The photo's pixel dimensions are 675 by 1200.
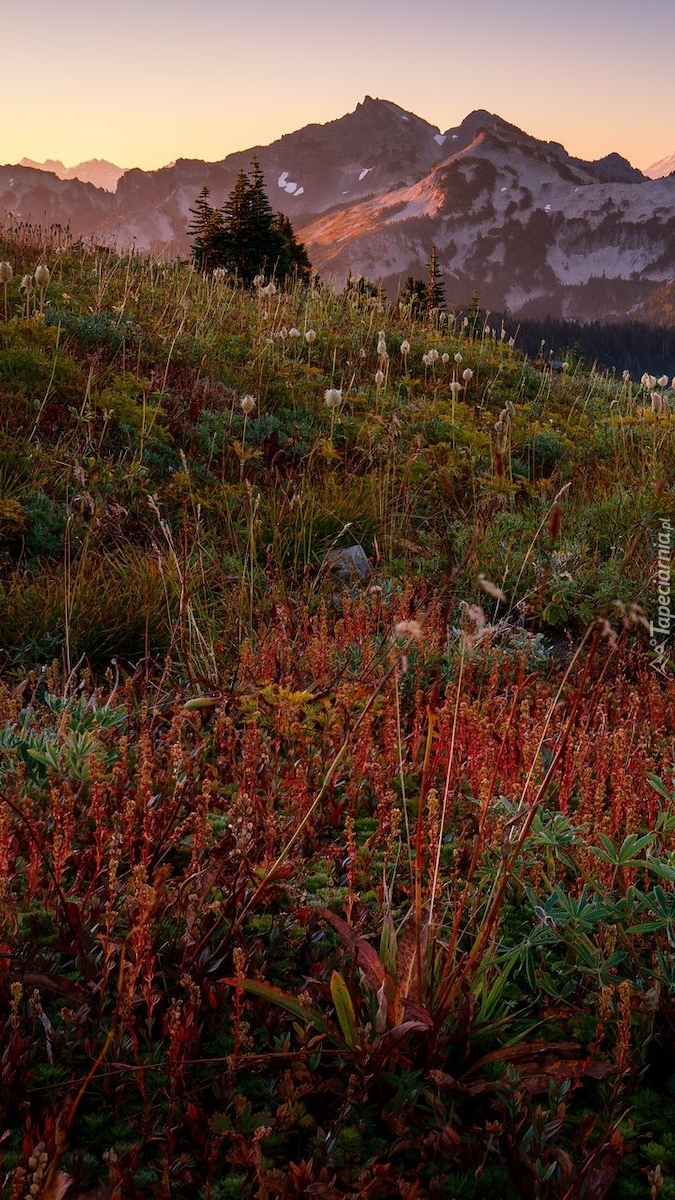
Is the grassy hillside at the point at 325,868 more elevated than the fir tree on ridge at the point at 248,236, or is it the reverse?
the fir tree on ridge at the point at 248,236

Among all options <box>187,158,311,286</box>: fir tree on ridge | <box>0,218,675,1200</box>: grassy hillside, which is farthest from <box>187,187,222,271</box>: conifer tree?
<box>0,218,675,1200</box>: grassy hillside

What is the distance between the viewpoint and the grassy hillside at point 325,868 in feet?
4.44

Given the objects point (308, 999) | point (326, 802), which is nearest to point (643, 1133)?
point (308, 999)

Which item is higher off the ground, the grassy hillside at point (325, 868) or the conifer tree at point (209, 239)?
the conifer tree at point (209, 239)

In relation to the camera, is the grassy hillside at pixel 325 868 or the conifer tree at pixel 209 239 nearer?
the grassy hillside at pixel 325 868

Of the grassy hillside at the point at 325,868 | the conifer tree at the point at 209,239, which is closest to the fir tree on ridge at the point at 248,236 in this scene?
the conifer tree at the point at 209,239

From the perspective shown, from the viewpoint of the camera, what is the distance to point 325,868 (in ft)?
6.93

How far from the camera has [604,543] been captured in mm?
5273

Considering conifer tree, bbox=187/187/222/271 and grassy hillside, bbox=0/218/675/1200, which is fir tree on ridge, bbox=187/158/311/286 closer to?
conifer tree, bbox=187/187/222/271

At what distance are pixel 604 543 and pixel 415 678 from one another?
8.18 ft

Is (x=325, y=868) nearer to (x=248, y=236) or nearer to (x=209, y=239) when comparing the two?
(x=248, y=236)

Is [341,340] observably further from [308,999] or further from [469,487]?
[308,999]

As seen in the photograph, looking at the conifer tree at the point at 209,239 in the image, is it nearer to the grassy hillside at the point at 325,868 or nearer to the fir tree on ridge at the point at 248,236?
the fir tree on ridge at the point at 248,236

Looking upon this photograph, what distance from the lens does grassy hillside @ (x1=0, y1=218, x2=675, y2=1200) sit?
135cm
